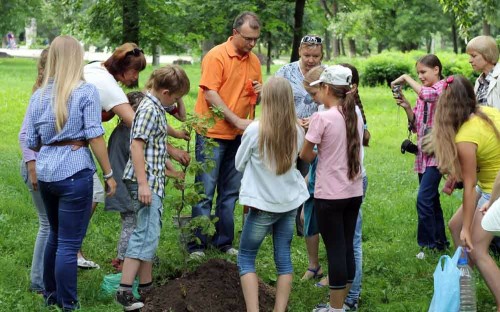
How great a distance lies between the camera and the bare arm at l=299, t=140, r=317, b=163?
17.3ft

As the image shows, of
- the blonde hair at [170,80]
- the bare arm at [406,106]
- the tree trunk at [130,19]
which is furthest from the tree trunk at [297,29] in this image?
the blonde hair at [170,80]

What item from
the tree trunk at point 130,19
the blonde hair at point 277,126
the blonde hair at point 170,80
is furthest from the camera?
the tree trunk at point 130,19

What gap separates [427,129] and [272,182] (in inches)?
92.4

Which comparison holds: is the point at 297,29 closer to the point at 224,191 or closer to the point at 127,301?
the point at 224,191

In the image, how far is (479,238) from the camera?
5.44 meters

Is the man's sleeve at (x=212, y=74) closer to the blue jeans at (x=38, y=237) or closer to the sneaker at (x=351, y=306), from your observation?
the blue jeans at (x=38, y=237)

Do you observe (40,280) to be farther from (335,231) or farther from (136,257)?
(335,231)

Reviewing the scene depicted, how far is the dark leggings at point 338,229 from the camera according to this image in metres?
5.26

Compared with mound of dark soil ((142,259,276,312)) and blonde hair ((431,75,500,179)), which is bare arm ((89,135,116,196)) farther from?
blonde hair ((431,75,500,179))

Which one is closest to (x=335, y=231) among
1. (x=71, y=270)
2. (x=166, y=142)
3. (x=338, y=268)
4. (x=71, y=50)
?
(x=338, y=268)

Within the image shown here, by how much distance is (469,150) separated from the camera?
17.6 feet

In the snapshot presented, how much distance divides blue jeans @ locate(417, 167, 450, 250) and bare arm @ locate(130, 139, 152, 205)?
2.88m

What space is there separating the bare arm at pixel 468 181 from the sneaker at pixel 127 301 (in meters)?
2.40

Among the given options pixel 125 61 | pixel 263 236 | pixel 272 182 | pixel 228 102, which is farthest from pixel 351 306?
pixel 125 61
